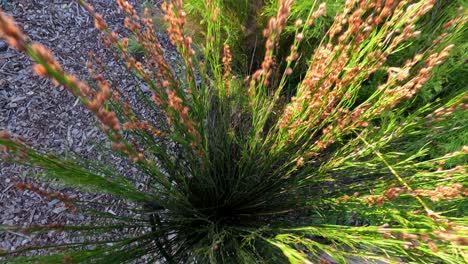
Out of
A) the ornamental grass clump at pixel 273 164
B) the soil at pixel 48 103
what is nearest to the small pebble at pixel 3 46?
the soil at pixel 48 103

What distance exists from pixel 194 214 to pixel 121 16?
1583mm

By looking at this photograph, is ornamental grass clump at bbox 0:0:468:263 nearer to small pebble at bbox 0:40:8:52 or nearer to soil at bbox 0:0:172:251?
soil at bbox 0:0:172:251

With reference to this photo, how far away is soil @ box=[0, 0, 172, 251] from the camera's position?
5.51 feet

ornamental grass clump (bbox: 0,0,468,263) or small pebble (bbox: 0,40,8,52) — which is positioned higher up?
small pebble (bbox: 0,40,8,52)

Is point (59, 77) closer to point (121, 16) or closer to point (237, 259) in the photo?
point (237, 259)

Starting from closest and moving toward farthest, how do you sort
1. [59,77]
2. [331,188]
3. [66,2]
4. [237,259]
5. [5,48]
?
[59,77]
[237,259]
[331,188]
[5,48]
[66,2]

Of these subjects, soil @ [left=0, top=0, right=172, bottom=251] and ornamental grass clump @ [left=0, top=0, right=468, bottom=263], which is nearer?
ornamental grass clump @ [left=0, top=0, right=468, bottom=263]

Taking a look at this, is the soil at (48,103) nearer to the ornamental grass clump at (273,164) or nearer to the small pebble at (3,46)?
the small pebble at (3,46)

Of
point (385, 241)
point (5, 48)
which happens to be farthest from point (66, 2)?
point (385, 241)

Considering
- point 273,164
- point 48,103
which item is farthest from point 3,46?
point 273,164

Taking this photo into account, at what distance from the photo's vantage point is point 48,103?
6.24 ft

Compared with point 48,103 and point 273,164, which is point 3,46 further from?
point 273,164

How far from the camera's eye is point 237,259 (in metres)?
1.20

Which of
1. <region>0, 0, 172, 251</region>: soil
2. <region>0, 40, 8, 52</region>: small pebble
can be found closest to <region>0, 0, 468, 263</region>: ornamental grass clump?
<region>0, 0, 172, 251</region>: soil
